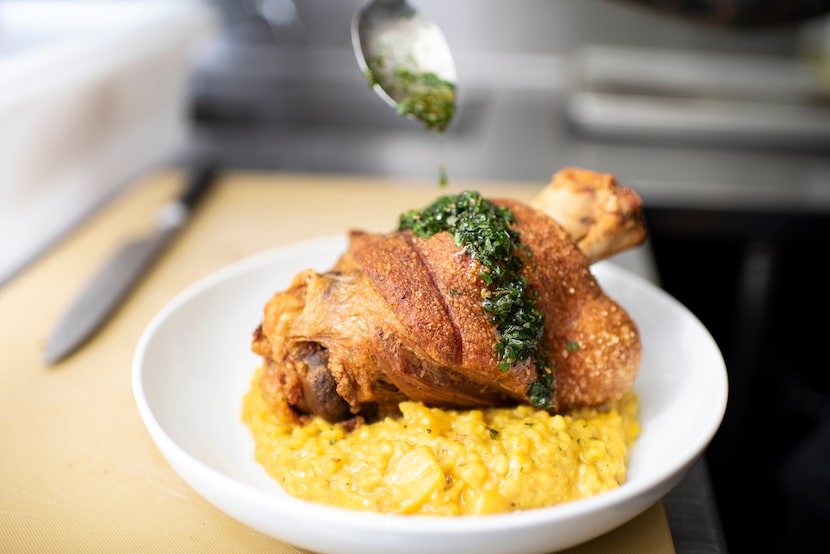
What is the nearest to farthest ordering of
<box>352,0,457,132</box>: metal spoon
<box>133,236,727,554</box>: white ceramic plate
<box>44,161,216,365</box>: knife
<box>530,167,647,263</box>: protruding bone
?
<box>133,236,727,554</box>: white ceramic plate
<box>530,167,647,263</box>: protruding bone
<box>352,0,457,132</box>: metal spoon
<box>44,161,216,365</box>: knife

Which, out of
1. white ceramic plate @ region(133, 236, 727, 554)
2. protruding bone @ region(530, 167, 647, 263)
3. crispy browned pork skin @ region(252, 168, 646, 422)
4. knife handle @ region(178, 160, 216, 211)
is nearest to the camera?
white ceramic plate @ region(133, 236, 727, 554)

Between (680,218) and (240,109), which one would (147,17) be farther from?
(680,218)

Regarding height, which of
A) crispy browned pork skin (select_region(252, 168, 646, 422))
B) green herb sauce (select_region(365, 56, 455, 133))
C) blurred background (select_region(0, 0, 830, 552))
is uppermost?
green herb sauce (select_region(365, 56, 455, 133))

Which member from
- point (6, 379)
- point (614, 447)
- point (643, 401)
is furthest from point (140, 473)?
point (643, 401)

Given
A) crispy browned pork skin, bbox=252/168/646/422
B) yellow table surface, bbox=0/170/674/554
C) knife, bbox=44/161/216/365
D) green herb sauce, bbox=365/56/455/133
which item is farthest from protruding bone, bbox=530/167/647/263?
knife, bbox=44/161/216/365

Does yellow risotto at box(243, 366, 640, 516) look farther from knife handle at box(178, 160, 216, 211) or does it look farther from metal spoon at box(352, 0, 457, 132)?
knife handle at box(178, 160, 216, 211)

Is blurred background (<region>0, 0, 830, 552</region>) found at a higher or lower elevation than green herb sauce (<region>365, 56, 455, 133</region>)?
lower

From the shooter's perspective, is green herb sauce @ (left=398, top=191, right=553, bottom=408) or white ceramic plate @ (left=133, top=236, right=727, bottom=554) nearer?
white ceramic plate @ (left=133, top=236, right=727, bottom=554)
